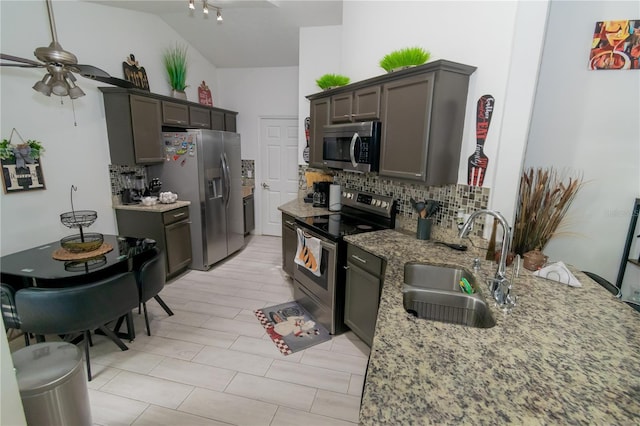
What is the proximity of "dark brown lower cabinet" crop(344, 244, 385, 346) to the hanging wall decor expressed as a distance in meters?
2.91

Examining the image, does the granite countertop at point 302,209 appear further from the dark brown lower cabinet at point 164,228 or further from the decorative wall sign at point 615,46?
the decorative wall sign at point 615,46

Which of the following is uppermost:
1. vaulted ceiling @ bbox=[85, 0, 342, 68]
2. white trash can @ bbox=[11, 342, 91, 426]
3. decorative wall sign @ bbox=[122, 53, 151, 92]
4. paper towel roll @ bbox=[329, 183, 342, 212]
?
vaulted ceiling @ bbox=[85, 0, 342, 68]

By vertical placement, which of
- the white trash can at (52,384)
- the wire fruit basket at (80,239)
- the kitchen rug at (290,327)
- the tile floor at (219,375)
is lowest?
the tile floor at (219,375)

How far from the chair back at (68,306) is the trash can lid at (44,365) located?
435mm

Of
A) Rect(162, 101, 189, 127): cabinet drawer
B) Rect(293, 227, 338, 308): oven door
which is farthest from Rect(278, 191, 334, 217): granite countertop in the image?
Rect(162, 101, 189, 127): cabinet drawer

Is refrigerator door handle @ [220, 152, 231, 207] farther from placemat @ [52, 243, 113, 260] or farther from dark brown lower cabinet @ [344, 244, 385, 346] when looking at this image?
dark brown lower cabinet @ [344, 244, 385, 346]

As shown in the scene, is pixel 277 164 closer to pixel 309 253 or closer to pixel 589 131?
pixel 309 253

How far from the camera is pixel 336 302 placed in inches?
98.9

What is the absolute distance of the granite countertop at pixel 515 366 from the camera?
77 centimetres

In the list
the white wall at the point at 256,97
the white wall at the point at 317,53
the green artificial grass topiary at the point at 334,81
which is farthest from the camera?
the white wall at the point at 256,97

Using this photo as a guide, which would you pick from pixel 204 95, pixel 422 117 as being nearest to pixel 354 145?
pixel 422 117

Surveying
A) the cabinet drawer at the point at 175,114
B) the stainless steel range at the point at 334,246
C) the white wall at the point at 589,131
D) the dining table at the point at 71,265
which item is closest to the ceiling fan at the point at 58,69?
the dining table at the point at 71,265

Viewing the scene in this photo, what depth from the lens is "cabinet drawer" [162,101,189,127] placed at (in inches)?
146

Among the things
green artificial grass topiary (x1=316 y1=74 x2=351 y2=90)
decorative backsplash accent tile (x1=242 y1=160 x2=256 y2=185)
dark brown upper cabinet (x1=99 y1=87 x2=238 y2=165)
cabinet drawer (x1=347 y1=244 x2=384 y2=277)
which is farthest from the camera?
decorative backsplash accent tile (x1=242 y1=160 x2=256 y2=185)
